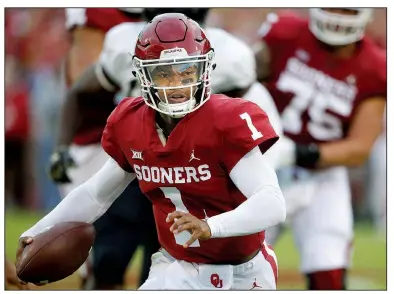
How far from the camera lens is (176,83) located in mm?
2965

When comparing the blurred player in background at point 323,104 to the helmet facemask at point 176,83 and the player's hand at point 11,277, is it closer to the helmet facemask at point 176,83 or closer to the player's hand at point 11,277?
the player's hand at point 11,277

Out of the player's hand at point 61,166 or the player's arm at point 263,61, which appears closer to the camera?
the player's hand at point 61,166

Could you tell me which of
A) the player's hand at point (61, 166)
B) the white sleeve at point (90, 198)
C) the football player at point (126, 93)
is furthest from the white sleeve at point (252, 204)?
the player's hand at point (61, 166)

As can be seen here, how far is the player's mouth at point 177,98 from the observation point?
294cm

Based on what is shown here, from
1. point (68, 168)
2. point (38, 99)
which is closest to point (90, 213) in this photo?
point (68, 168)

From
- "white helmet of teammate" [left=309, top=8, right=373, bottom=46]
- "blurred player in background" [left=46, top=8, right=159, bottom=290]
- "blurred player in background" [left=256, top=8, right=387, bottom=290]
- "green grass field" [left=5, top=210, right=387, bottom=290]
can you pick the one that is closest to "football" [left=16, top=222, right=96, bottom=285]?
"blurred player in background" [left=46, top=8, right=159, bottom=290]

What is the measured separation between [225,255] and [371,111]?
1792mm

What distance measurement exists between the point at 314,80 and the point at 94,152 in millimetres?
1064

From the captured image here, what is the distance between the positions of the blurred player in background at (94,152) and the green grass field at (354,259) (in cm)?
25

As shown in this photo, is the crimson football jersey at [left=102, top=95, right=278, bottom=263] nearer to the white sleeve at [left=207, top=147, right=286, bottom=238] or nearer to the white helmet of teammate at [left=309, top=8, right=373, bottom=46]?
the white sleeve at [left=207, top=147, right=286, bottom=238]

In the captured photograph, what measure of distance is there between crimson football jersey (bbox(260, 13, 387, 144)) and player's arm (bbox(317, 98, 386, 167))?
4 centimetres

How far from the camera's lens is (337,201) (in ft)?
15.3

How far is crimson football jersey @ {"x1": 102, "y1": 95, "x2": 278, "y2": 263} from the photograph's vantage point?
9.55 feet

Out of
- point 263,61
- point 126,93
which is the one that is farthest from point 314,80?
point 126,93
